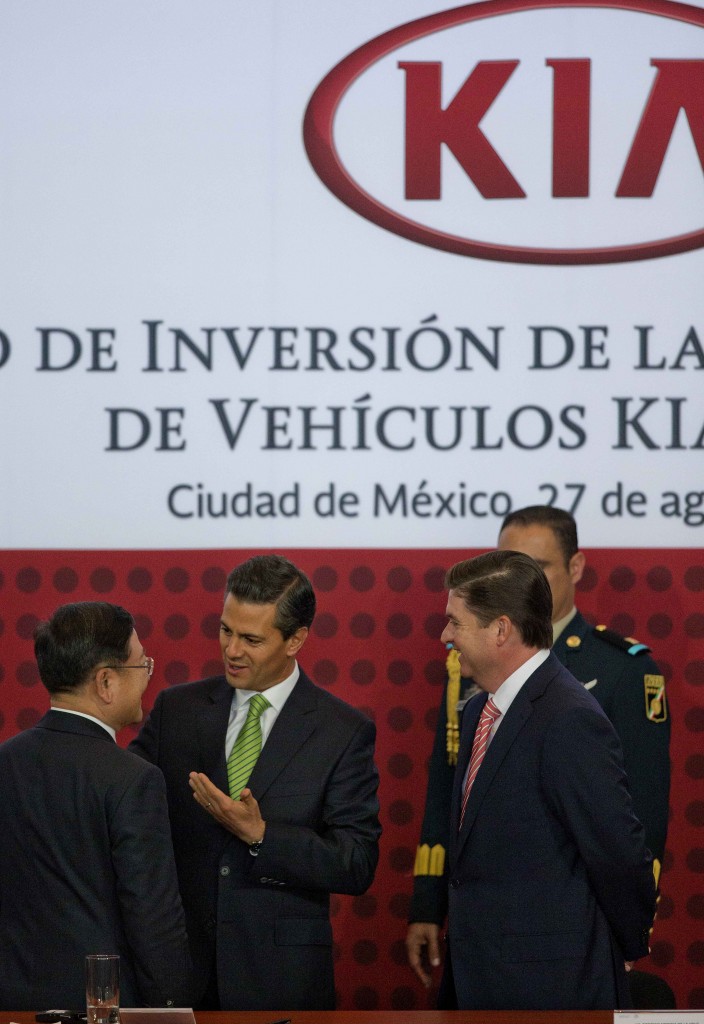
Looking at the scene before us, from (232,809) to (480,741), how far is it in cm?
56

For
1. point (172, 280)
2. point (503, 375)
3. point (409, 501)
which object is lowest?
point (409, 501)

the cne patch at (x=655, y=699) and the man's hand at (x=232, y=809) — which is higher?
the cne patch at (x=655, y=699)

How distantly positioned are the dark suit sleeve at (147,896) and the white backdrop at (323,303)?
5.25 ft

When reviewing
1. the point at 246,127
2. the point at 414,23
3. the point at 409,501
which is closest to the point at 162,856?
the point at 409,501

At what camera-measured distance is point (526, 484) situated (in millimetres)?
4129

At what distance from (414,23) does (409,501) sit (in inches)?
58.0

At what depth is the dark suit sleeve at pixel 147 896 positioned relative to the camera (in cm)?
258

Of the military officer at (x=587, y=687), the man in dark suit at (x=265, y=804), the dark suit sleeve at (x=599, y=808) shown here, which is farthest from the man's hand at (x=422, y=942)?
the dark suit sleeve at (x=599, y=808)

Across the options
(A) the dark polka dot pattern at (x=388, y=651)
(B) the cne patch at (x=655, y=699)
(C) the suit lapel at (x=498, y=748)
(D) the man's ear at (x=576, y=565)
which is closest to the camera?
(C) the suit lapel at (x=498, y=748)

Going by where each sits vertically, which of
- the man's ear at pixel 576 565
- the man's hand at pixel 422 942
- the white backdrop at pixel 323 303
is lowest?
the man's hand at pixel 422 942

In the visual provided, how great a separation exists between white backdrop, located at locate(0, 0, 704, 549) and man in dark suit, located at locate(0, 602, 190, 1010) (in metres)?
1.56

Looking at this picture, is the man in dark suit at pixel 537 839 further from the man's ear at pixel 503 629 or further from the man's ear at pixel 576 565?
the man's ear at pixel 576 565

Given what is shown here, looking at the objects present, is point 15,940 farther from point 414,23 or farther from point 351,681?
point 414,23

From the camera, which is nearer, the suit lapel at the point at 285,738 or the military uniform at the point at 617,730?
the suit lapel at the point at 285,738
